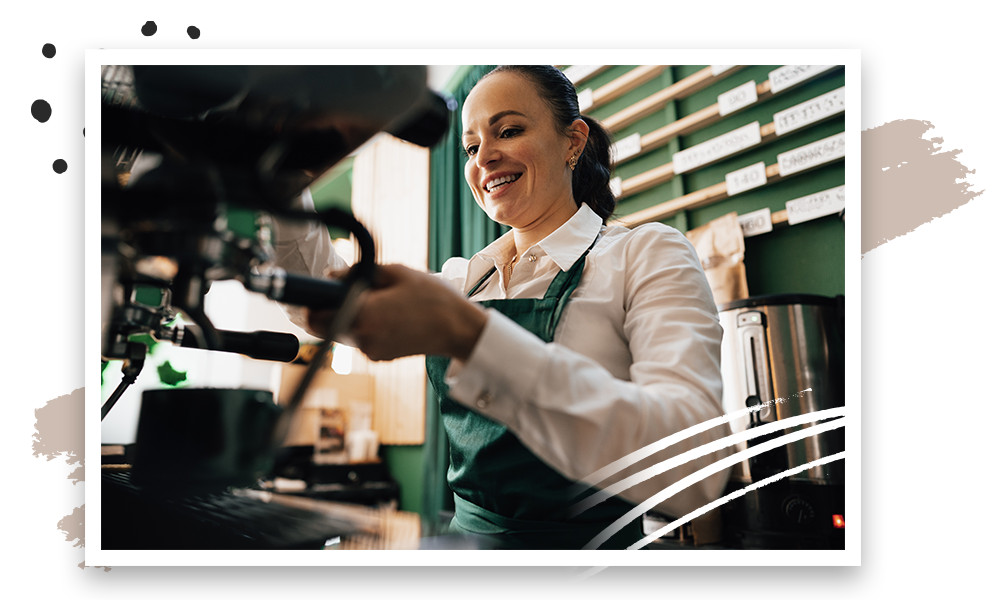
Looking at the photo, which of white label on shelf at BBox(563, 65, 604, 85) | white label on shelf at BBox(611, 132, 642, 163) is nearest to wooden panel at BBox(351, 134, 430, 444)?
white label on shelf at BBox(611, 132, 642, 163)

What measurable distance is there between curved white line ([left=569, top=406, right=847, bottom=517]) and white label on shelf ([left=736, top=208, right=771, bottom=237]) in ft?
1.51

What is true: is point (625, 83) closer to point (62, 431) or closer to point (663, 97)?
point (663, 97)

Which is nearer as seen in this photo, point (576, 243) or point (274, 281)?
point (274, 281)

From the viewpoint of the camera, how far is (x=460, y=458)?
0.83m

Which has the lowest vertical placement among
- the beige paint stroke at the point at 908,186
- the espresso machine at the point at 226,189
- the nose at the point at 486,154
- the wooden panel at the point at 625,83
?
the espresso machine at the point at 226,189

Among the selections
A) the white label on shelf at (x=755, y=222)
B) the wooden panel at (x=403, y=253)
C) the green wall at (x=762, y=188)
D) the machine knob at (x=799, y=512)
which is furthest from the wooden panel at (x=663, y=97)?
the machine knob at (x=799, y=512)

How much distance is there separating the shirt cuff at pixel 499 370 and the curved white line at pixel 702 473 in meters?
0.28

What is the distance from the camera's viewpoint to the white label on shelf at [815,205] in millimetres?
1110

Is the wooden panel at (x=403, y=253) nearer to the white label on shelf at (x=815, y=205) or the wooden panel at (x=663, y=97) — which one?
the wooden panel at (x=663, y=97)

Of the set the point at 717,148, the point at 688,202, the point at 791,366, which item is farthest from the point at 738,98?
the point at 791,366

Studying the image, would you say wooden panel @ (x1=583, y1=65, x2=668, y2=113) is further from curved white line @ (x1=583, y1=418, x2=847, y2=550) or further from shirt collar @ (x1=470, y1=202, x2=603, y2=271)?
curved white line @ (x1=583, y1=418, x2=847, y2=550)

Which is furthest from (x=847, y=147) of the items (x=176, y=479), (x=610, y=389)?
(x=176, y=479)

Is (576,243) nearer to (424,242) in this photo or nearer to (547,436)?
(547,436)

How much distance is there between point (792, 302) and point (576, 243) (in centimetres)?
42
